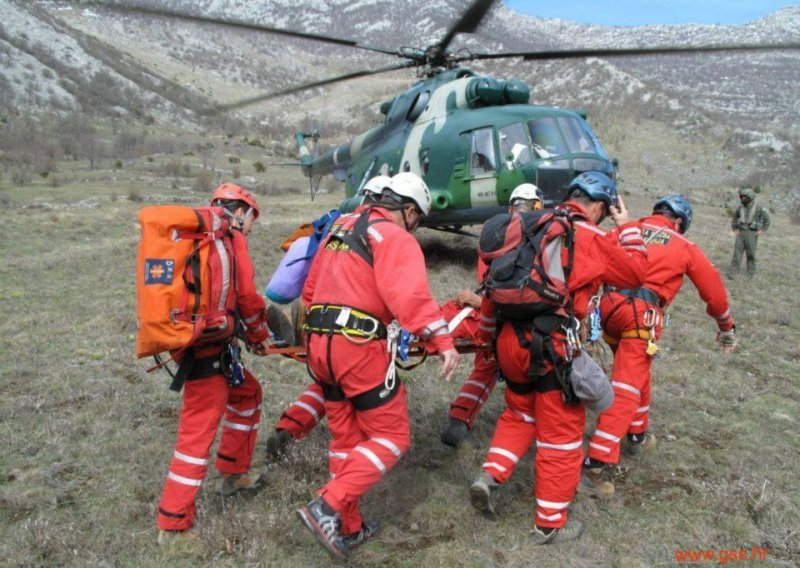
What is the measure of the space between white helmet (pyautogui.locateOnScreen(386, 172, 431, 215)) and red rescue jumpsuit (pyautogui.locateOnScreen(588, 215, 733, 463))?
1.93 m

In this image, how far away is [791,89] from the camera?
234ft

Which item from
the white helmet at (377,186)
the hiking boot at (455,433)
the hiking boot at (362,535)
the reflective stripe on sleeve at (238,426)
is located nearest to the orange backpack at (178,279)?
the reflective stripe on sleeve at (238,426)

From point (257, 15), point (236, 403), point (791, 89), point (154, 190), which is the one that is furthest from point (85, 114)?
point (257, 15)

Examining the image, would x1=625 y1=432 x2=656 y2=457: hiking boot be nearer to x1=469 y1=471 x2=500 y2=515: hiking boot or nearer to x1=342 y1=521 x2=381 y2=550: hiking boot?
x1=469 y1=471 x2=500 y2=515: hiking boot

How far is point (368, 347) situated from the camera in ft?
10.5

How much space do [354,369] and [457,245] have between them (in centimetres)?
1063

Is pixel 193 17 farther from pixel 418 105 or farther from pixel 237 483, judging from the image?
pixel 418 105

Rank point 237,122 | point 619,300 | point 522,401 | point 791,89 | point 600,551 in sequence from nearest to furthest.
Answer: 1. point 600,551
2. point 522,401
3. point 619,300
4. point 237,122
5. point 791,89

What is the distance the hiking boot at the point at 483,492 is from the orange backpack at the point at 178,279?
189 centimetres

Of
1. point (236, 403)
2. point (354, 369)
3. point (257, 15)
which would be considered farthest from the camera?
point (257, 15)

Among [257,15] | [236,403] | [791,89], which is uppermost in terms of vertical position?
[257,15]

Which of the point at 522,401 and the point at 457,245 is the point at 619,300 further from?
the point at 457,245

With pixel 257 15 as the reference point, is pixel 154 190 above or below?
below

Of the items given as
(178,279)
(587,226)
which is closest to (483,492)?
(587,226)
